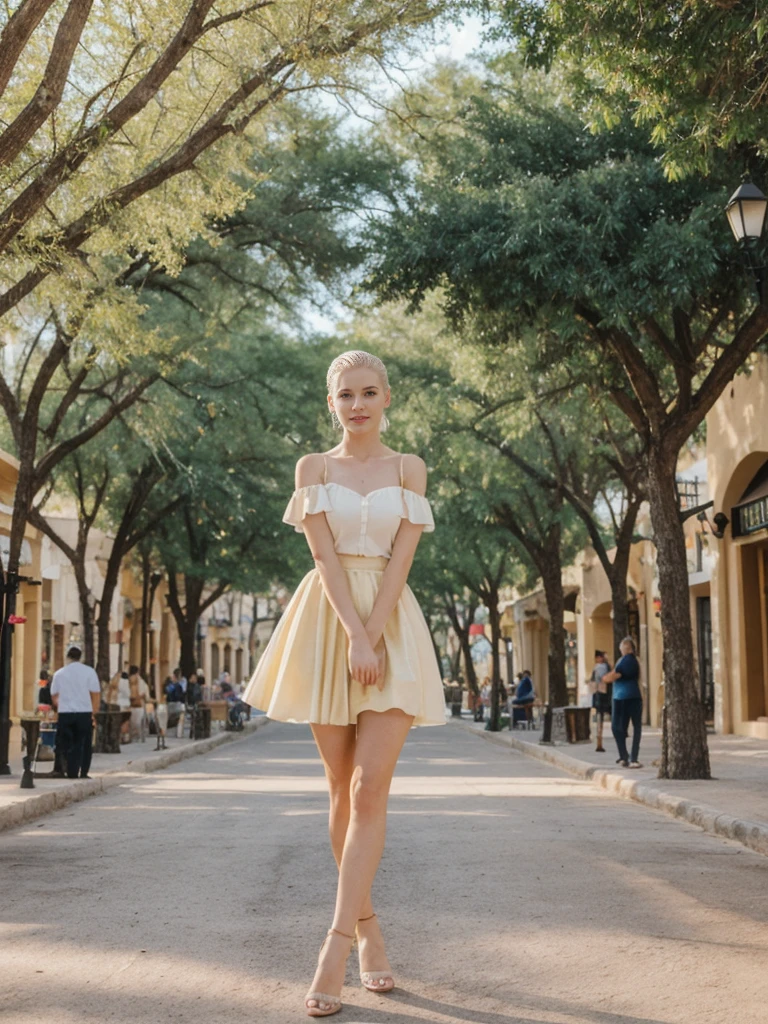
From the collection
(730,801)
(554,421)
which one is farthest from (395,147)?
(730,801)

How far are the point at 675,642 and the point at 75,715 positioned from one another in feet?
26.1

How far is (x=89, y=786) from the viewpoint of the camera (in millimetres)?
16344

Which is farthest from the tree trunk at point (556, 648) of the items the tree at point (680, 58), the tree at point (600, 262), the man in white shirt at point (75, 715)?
the tree at point (680, 58)

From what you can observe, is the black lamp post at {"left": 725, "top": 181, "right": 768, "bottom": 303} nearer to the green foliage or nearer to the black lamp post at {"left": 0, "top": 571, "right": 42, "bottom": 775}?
the green foliage

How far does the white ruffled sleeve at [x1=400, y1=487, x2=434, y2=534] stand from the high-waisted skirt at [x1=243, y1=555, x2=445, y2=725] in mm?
185

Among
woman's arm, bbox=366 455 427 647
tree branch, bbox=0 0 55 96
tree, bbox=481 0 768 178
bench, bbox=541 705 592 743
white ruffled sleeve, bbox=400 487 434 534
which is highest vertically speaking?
tree, bbox=481 0 768 178

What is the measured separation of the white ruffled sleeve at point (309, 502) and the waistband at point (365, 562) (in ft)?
0.64

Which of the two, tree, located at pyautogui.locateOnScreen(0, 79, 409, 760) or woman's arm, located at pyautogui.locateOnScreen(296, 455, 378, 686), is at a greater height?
tree, located at pyautogui.locateOnScreen(0, 79, 409, 760)

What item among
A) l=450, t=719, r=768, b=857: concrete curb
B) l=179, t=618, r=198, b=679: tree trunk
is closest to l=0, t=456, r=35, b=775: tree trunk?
l=450, t=719, r=768, b=857: concrete curb

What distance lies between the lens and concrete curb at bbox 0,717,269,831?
12.6 m

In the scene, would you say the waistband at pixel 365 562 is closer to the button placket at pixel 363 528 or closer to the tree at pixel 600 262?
the button placket at pixel 363 528

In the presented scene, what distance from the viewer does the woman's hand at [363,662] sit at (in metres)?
4.55

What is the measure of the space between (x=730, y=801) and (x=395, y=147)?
1255 centimetres

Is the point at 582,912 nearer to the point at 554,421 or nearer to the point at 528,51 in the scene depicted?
the point at 528,51
